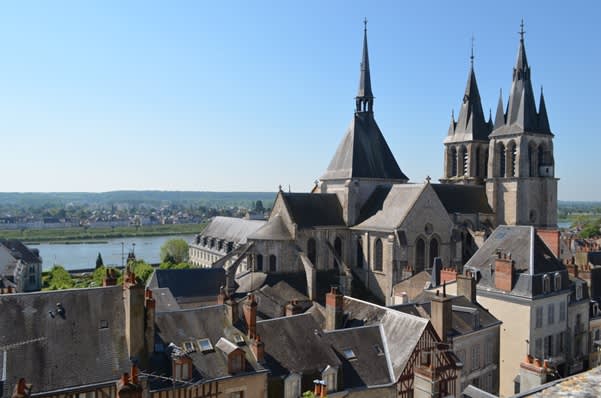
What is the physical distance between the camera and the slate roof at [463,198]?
38750 mm

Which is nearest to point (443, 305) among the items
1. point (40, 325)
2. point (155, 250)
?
point (40, 325)

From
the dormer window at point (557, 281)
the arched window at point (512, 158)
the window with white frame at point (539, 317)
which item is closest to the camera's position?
the window with white frame at point (539, 317)

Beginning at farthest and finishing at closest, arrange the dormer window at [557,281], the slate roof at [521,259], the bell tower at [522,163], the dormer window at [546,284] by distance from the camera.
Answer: the bell tower at [522,163]
the dormer window at [557,281]
the dormer window at [546,284]
the slate roof at [521,259]

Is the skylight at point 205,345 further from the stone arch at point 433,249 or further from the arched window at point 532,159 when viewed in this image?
the arched window at point 532,159

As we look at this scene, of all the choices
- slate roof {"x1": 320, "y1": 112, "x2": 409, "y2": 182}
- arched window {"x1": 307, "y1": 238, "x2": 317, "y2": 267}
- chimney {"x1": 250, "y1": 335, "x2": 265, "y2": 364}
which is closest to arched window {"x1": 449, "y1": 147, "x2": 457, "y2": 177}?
slate roof {"x1": 320, "y1": 112, "x2": 409, "y2": 182}

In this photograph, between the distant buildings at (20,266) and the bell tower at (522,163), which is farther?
the distant buildings at (20,266)

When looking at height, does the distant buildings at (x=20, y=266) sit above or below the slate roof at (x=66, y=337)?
below

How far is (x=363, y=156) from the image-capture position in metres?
36.2

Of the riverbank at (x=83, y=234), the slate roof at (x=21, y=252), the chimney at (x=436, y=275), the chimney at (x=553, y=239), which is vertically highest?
the chimney at (x=553, y=239)

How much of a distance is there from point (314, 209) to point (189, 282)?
31.1 ft

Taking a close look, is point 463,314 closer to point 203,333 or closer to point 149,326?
point 203,333

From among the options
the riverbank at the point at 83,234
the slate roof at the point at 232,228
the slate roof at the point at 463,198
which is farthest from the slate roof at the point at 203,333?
the riverbank at the point at 83,234

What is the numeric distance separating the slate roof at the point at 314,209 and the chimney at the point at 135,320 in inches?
744

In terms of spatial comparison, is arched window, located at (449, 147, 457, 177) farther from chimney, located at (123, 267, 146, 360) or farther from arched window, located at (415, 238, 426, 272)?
chimney, located at (123, 267, 146, 360)
